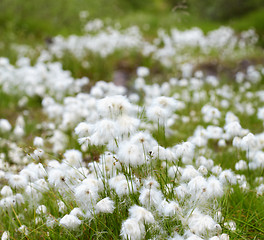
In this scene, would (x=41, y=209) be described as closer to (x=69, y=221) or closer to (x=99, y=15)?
(x=69, y=221)

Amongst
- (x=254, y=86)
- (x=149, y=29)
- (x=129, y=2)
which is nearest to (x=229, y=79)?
(x=254, y=86)

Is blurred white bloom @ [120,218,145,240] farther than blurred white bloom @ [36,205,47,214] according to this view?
No

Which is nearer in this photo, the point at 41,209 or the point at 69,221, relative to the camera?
the point at 69,221

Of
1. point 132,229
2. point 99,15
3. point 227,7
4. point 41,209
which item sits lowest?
point 41,209

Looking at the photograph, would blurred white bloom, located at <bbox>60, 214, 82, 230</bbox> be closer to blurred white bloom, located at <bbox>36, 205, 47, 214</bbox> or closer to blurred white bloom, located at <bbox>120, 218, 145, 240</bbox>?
blurred white bloom, located at <bbox>120, 218, 145, 240</bbox>

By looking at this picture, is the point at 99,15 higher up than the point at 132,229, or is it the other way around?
the point at 99,15

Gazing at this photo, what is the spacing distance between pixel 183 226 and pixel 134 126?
697 millimetres

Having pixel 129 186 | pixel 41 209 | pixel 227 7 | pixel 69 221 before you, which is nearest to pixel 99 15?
pixel 227 7

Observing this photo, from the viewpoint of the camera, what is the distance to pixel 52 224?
2322 mm

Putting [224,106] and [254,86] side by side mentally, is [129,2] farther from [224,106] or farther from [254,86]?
[224,106]

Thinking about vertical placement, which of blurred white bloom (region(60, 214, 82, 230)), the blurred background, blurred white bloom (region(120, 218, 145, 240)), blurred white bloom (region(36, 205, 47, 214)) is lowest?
blurred white bloom (region(36, 205, 47, 214))

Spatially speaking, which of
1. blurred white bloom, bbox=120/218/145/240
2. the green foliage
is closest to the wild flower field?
blurred white bloom, bbox=120/218/145/240

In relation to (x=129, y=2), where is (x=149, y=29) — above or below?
below

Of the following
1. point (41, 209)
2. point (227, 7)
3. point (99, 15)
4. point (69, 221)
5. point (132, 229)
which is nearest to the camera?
point (132, 229)
